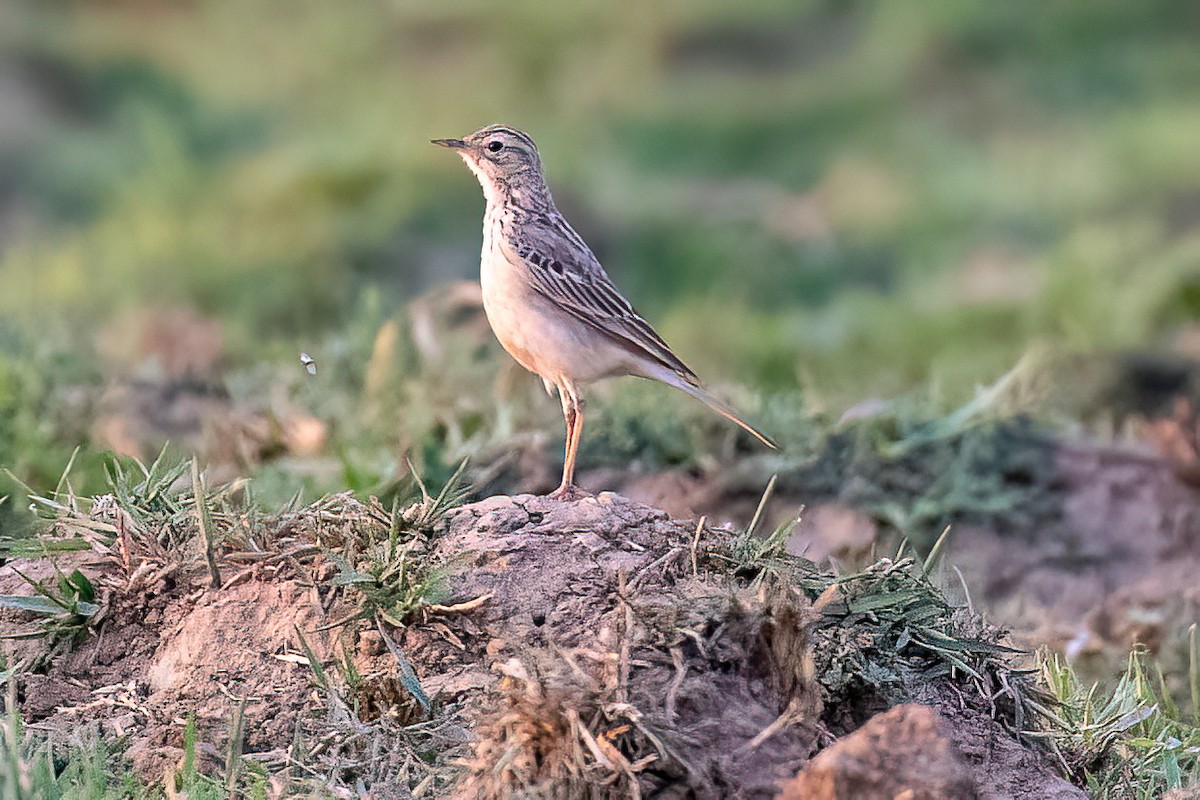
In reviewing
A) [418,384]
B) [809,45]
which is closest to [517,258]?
[418,384]

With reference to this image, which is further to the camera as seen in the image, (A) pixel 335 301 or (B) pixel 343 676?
(A) pixel 335 301

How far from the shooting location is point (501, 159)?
6188 mm

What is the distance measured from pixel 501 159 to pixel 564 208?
861 centimetres

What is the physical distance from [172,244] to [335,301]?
158 centimetres

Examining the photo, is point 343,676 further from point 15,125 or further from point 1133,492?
point 15,125

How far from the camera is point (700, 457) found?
7.39 m

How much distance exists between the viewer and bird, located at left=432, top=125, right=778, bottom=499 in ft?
18.8

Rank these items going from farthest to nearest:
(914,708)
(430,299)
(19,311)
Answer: (19,311), (430,299), (914,708)

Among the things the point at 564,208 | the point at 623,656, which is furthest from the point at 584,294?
the point at 564,208

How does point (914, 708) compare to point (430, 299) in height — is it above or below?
above

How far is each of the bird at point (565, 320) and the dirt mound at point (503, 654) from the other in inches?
35.1

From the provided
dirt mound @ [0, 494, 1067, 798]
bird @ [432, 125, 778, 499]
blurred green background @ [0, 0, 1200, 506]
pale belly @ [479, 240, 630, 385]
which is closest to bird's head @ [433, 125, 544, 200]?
bird @ [432, 125, 778, 499]

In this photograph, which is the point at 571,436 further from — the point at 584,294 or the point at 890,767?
the point at 890,767

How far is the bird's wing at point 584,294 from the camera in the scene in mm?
5805
